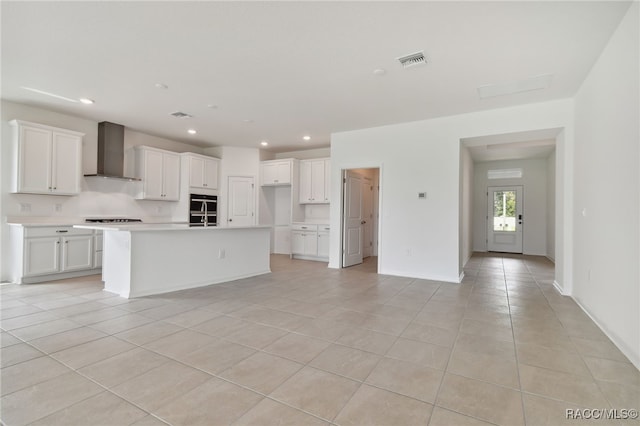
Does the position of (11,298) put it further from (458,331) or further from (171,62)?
(458,331)

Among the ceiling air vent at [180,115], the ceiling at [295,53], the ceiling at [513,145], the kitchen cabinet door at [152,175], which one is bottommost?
the kitchen cabinet door at [152,175]

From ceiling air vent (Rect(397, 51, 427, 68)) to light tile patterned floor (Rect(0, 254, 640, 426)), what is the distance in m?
2.73

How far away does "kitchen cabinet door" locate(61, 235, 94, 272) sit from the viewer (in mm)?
4848

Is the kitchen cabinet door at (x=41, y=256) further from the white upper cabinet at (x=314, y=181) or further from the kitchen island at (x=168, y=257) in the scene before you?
the white upper cabinet at (x=314, y=181)

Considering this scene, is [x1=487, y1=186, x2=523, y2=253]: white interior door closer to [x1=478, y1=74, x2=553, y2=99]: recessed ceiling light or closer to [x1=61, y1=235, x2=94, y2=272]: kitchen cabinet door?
[x1=478, y1=74, x2=553, y2=99]: recessed ceiling light

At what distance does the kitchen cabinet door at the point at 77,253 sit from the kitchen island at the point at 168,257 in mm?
1025

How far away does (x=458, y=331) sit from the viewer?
2.86m

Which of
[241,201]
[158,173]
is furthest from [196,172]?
[241,201]

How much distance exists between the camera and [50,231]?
4695mm

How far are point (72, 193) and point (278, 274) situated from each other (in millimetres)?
3792

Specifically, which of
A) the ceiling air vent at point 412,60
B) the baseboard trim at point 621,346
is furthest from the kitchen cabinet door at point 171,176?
the baseboard trim at point 621,346

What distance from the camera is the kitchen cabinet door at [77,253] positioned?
4848mm

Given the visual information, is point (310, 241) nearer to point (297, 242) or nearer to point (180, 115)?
point (297, 242)

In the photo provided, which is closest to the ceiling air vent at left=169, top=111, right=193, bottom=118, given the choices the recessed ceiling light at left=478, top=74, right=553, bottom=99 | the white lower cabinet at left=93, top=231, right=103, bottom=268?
the white lower cabinet at left=93, top=231, right=103, bottom=268
